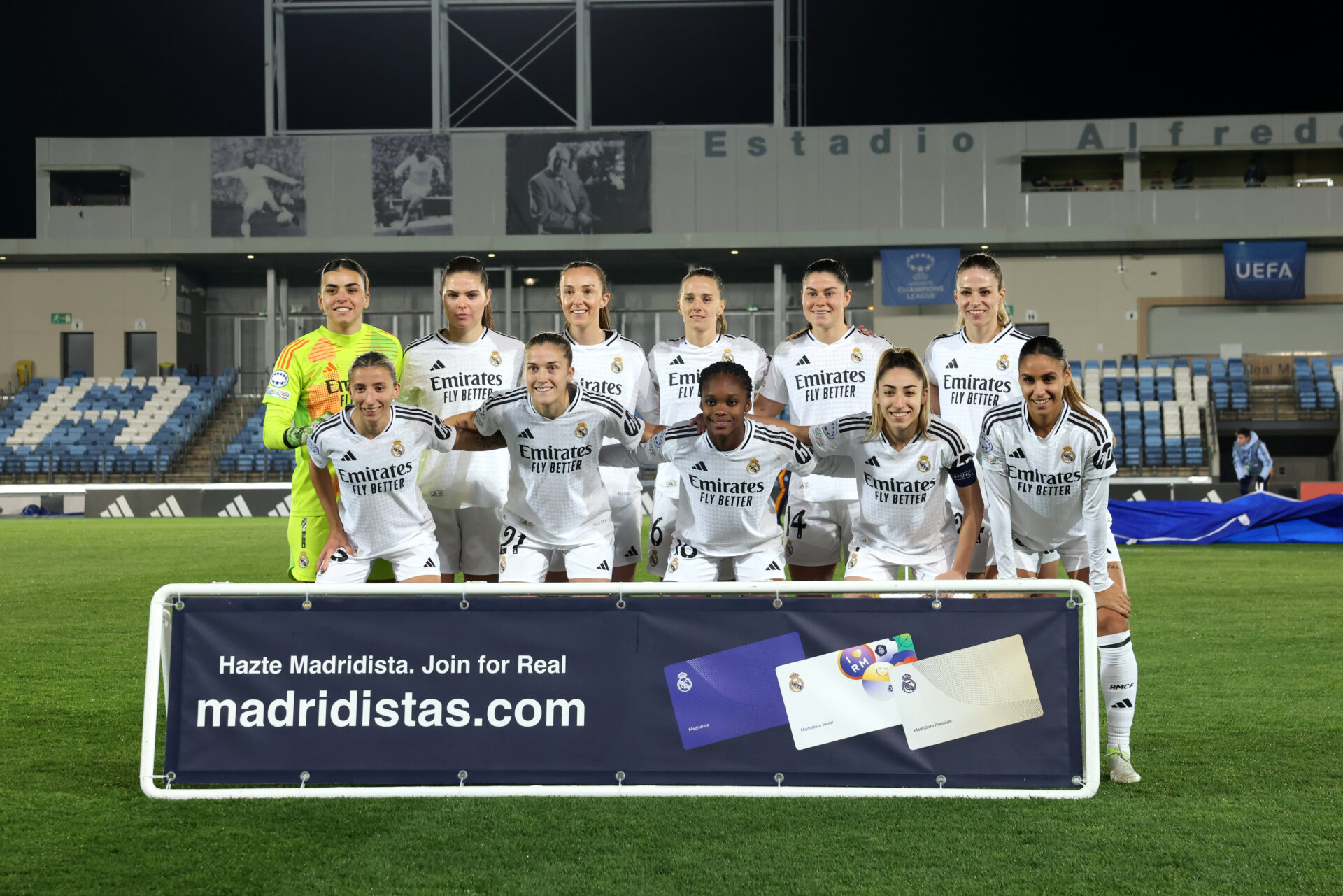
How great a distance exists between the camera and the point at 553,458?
461 cm

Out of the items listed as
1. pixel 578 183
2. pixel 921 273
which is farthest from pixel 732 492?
pixel 578 183

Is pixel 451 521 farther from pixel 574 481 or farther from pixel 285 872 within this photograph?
pixel 285 872

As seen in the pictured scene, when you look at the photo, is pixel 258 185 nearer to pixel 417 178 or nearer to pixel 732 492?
pixel 417 178

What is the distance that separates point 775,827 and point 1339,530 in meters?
14.1

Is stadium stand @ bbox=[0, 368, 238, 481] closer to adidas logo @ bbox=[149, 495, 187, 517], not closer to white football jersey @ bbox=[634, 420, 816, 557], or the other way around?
adidas logo @ bbox=[149, 495, 187, 517]

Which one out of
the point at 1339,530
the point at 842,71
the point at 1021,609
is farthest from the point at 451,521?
the point at 842,71

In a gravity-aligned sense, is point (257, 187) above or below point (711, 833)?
above

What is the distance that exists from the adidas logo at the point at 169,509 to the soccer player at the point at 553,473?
19082 millimetres

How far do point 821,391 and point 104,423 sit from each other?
2589cm

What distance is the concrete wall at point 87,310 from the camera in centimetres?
2941

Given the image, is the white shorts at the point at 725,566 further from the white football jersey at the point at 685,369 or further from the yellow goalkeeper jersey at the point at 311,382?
the yellow goalkeeper jersey at the point at 311,382

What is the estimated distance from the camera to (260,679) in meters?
3.76

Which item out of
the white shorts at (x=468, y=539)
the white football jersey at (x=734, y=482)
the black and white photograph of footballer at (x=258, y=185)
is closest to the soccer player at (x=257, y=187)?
the black and white photograph of footballer at (x=258, y=185)

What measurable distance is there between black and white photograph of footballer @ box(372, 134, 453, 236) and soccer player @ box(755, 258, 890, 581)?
23.7 meters
